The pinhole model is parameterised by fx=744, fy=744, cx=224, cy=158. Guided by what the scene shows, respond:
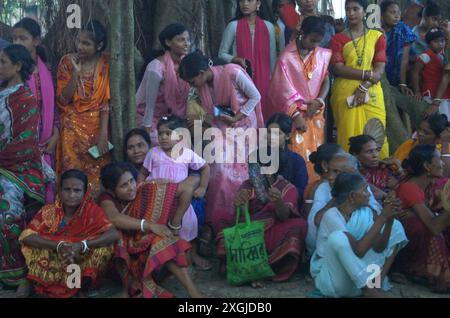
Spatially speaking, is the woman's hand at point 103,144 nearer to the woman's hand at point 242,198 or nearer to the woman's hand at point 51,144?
the woman's hand at point 51,144

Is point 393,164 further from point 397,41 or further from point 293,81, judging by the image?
point 397,41

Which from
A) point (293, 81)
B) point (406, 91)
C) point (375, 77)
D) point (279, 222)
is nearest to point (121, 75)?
point (293, 81)

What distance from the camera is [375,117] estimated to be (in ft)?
21.7

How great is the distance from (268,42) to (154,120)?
1.36 metres

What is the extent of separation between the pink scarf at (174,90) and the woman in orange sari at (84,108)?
50 centimetres

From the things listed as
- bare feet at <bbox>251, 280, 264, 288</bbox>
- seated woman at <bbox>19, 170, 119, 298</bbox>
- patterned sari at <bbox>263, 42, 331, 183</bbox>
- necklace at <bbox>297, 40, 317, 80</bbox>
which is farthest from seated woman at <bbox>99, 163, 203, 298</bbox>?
necklace at <bbox>297, 40, 317, 80</bbox>

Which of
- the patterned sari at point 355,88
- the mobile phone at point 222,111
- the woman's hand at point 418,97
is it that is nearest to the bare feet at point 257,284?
the mobile phone at point 222,111

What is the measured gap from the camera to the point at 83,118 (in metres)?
6.11

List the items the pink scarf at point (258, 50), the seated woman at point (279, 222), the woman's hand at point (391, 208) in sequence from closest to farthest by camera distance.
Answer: the woman's hand at point (391, 208) < the seated woman at point (279, 222) < the pink scarf at point (258, 50)

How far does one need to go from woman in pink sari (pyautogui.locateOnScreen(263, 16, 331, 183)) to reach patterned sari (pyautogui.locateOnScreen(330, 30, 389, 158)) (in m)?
0.17

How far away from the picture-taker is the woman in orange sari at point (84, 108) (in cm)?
608

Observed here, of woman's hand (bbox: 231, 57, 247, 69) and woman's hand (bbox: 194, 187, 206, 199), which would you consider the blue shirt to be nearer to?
woman's hand (bbox: 231, 57, 247, 69)
